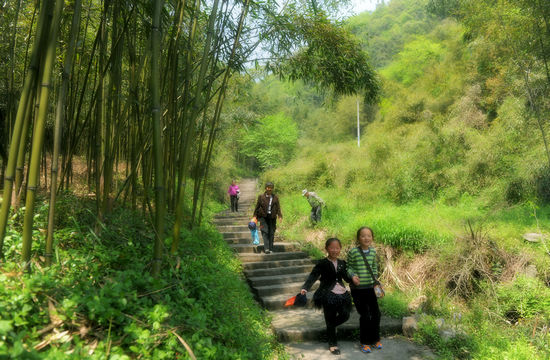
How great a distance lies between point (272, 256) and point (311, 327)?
2428mm

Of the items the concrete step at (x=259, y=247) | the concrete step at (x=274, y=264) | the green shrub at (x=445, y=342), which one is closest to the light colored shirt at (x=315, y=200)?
the concrete step at (x=259, y=247)

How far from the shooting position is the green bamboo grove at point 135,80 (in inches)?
72.4

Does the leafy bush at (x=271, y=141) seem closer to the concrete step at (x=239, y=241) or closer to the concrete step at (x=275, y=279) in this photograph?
the concrete step at (x=239, y=241)

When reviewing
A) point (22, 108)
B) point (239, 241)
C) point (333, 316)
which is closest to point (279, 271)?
point (239, 241)

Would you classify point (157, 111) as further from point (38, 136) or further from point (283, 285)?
point (283, 285)

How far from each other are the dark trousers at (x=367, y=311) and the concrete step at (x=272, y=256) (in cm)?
285

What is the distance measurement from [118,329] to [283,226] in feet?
22.5

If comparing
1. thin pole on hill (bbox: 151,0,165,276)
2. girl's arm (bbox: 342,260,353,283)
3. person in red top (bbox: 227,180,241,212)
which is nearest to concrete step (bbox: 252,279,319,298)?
girl's arm (bbox: 342,260,353,283)

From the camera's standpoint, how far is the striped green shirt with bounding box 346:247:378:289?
3254 millimetres

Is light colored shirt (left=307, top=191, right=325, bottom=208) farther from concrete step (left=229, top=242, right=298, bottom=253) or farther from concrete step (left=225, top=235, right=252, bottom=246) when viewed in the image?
concrete step (left=225, top=235, right=252, bottom=246)

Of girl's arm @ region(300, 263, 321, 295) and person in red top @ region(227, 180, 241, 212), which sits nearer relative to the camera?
girl's arm @ region(300, 263, 321, 295)

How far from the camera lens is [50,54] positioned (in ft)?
Result: 5.79

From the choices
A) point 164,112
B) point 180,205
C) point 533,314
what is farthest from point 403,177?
point 180,205

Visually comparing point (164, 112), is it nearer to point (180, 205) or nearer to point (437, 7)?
point (180, 205)
